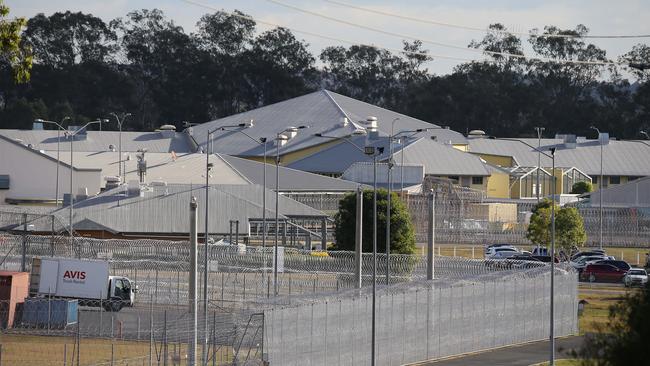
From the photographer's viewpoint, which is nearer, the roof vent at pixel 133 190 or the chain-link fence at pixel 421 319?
the chain-link fence at pixel 421 319

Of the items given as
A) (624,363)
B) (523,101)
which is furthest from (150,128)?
(624,363)

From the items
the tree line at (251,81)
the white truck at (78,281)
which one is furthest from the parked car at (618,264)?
the tree line at (251,81)

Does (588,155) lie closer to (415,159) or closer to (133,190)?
(415,159)

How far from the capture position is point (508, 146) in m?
130

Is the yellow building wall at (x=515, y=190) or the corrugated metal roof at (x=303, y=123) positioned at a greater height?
the corrugated metal roof at (x=303, y=123)

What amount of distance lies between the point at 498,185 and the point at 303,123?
1863cm

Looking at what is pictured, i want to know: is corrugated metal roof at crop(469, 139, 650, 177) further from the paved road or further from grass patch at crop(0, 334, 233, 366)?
grass patch at crop(0, 334, 233, 366)

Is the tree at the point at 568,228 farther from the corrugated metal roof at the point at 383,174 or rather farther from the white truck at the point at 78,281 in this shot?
the white truck at the point at 78,281

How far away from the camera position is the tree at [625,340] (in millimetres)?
18891

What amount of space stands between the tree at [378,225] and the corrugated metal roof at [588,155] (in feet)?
209

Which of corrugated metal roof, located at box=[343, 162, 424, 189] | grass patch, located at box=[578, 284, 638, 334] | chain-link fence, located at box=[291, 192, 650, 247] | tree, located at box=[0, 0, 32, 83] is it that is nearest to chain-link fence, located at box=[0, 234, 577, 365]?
grass patch, located at box=[578, 284, 638, 334]

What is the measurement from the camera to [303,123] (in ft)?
396

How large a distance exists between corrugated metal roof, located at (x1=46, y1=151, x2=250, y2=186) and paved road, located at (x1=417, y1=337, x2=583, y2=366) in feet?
140

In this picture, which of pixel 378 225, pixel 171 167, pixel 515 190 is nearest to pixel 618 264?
pixel 378 225
